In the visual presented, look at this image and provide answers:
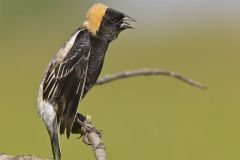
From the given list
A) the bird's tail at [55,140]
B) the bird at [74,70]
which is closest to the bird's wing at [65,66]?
the bird at [74,70]

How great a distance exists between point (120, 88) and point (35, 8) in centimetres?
1008

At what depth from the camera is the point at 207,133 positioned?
10.1m

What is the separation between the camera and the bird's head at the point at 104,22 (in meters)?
4.79

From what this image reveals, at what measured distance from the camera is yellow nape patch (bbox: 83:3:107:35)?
15.7 feet

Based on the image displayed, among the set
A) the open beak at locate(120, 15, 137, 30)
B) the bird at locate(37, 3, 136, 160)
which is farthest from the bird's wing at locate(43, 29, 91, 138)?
the open beak at locate(120, 15, 137, 30)

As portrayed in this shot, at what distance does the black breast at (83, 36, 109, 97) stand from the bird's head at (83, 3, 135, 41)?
4cm

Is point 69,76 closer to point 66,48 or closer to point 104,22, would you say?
point 66,48

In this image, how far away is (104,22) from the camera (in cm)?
481

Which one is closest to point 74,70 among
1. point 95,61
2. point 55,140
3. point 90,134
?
point 95,61

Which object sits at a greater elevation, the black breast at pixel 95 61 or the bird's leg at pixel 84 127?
the black breast at pixel 95 61

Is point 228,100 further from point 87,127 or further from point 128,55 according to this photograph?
point 87,127

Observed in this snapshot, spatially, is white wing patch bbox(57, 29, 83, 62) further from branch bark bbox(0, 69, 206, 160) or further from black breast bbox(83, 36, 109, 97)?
branch bark bbox(0, 69, 206, 160)

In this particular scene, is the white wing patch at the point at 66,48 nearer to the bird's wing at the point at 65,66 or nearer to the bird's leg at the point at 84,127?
the bird's wing at the point at 65,66

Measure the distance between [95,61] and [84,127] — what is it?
612 mm
